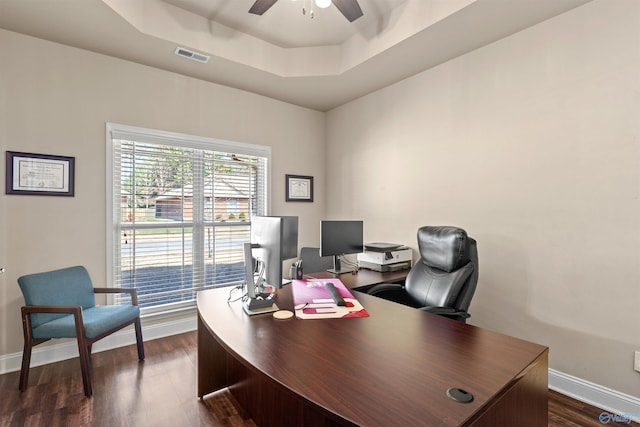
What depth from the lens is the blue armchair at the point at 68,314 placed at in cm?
208

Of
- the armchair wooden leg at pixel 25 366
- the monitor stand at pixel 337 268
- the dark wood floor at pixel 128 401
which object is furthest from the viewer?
the monitor stand at pixel 337 268

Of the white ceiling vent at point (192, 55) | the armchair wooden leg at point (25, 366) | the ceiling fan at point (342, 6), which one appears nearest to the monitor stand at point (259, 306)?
the armchair wooden leg at point (25, 366)

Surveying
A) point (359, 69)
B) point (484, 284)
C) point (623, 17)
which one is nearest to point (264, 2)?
point (359, 69)

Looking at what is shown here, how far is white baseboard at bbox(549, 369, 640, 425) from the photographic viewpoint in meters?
1.87

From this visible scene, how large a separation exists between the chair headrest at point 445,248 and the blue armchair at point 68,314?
7.93 feet

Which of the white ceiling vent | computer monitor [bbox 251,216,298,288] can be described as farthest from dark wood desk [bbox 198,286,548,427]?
the white ceiling vent

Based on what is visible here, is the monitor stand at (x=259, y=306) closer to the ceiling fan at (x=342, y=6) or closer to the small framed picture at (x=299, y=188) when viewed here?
the ceiling fan at (x=342, y=6)

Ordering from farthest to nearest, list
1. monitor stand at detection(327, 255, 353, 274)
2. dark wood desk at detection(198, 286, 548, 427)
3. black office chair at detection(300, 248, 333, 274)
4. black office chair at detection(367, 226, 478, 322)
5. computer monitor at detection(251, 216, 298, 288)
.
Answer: black office chair at detection(300, 248, 333, 274)
monitor stand at detection(327, 255, 353, 274)
black office chair at detection(367, 226, 478, 322)
computer monitor at detection(251, 216, 298, 288)
dark wood desk at detection(198, 286, 548, 427)

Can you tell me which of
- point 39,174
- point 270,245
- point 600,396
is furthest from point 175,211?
point 600,396

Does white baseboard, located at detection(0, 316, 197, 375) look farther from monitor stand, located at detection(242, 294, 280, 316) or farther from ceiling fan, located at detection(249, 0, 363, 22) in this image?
ceiling fan, located at detection(249, 0, 363, 22)

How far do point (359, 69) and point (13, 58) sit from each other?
2.90 m

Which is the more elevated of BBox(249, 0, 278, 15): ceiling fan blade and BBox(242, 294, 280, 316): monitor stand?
BBox(249, 0, 278, 15): ceiling fan blade

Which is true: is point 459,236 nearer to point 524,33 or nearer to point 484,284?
point 484,284

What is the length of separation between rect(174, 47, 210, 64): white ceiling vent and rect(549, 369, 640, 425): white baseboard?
12.6ft
